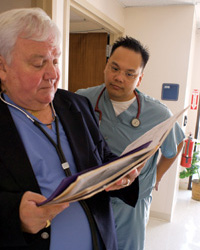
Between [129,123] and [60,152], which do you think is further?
[129,123]

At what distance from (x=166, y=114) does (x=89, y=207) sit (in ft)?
2.86

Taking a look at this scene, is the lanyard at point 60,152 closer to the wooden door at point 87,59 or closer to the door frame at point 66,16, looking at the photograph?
the door frame at point 66,16

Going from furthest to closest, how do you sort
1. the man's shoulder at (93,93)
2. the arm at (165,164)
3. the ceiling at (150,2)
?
the ceiling at (150,2) < the arm at (165,164) < the man's shoulder at (93,93)

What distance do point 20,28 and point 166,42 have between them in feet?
7.44

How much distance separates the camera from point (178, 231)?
2746 millimetres

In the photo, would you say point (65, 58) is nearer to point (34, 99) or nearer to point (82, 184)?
point (34, 99)

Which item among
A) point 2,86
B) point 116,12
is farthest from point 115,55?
point 116,12

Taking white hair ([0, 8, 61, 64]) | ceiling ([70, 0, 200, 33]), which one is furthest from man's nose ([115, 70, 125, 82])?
ceiling ([70, 0, 200, 33])

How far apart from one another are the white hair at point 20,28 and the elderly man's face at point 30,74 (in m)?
0.02

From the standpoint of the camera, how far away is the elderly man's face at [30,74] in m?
0.72

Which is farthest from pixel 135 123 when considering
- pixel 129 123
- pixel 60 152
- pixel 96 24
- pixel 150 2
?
pixel 150 2

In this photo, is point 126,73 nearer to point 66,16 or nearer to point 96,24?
point 66,16

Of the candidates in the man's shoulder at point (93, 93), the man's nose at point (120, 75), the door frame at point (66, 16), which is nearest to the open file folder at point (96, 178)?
the man's nose at point (120, 75)

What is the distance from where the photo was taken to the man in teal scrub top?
1.34 m
